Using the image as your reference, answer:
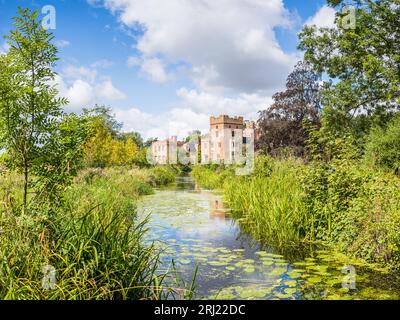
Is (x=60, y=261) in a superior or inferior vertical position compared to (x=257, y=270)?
superior

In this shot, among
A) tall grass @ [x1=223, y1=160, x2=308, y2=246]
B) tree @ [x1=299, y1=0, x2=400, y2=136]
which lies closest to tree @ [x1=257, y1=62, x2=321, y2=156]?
tree @ [x1=299, y1=0, x2=400, y2=136]

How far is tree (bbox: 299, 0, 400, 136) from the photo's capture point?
1628 centimetres

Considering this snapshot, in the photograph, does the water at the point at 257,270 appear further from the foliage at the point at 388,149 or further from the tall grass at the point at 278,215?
the foliage at the point at 388,149

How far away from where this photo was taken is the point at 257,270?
16.4 feet

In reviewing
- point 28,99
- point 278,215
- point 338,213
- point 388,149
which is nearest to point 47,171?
point 28,99

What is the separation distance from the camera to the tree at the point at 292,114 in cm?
2134

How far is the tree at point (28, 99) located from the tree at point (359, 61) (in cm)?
1425

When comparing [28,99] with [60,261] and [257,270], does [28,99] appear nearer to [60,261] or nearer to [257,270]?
[60,261]

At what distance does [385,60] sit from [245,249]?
47.6 feet

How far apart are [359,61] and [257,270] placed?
15686 mm

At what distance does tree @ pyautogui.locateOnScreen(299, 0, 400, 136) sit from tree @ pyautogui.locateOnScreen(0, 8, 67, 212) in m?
14.3

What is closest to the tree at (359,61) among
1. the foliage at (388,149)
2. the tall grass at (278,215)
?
the foliage at (388,149)
